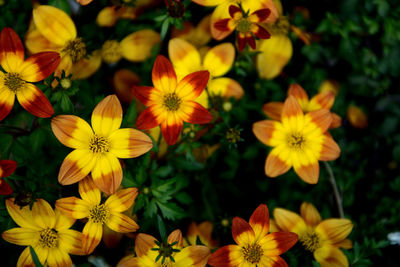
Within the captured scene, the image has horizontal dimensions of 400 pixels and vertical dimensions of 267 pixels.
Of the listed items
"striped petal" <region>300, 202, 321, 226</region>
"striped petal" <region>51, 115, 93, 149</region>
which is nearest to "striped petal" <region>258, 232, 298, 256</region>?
"striped petal" <region>300, 202, 321, 226</region>

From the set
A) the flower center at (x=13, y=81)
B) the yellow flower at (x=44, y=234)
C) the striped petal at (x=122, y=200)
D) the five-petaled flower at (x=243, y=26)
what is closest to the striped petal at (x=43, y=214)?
the yellow flower at (x=44, y=234)

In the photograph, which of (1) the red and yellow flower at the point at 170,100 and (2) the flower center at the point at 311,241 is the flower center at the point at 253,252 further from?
(1) the red and yellow flower at the point at 170,100

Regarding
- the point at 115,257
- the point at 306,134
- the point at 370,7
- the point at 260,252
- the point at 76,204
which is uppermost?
the point at 370,7

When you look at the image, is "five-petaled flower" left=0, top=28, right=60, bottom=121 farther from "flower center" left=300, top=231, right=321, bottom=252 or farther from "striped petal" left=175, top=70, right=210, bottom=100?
"flower center" left=300, top=231, right=321, bottom=252

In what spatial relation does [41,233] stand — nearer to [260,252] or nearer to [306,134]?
[260,252]

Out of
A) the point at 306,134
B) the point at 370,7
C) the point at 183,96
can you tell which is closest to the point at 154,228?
the point at 183,96

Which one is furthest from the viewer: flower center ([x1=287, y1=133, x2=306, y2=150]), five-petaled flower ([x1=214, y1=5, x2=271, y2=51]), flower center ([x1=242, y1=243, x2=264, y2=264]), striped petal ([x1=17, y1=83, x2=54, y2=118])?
flower center ([x1=287, y1=133, x2=306, y2=150])

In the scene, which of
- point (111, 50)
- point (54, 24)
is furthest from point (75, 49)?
point (111, 50)
